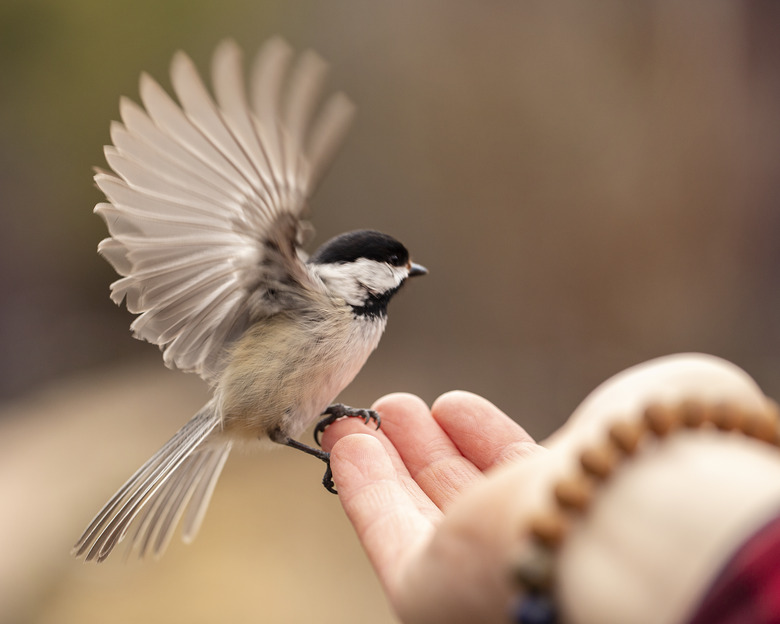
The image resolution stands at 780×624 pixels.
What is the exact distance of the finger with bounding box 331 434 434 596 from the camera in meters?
0.87

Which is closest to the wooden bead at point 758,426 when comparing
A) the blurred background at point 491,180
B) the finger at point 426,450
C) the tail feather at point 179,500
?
the finger at point 426,450

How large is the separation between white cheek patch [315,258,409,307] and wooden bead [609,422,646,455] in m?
0.96

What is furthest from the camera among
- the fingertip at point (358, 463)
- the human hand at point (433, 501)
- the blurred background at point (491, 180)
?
the blurred background at point (491, 180)

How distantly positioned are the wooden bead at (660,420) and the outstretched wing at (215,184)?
2.39ft

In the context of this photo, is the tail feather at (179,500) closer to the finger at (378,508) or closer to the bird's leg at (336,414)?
the bird's leg at (336,414)

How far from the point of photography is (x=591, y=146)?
3824 millimetres

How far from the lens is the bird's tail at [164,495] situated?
1.42 metres

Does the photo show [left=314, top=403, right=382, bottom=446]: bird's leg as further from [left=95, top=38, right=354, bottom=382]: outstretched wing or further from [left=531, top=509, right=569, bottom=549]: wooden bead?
[left=531, top=509, right=569, bottom=549]: wooden bead

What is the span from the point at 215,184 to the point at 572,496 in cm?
96

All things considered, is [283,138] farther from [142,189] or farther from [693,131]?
[693,131]

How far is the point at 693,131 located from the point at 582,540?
3781mm

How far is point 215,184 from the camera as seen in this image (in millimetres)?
1312

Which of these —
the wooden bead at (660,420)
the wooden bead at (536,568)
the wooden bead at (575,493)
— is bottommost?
the wooden bead at (536,568)

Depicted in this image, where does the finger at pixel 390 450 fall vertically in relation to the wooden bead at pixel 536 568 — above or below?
below
